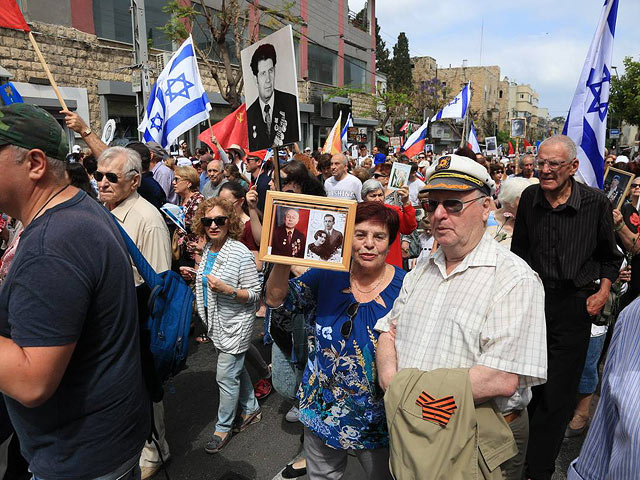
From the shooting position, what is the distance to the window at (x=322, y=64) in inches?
1158

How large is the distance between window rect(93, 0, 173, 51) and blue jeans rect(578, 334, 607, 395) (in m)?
17.5

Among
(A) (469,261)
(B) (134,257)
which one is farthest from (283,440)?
(A) (469,261)

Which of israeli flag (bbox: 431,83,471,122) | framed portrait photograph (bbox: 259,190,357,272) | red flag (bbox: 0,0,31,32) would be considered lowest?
framed portrait photograph (bbox: 259,190,357,272)

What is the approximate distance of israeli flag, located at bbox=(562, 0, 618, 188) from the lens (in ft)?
12.7

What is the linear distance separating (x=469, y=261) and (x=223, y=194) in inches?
133

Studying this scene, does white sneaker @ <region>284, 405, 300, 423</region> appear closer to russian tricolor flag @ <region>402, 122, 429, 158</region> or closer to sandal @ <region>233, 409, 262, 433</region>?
sandal @ <region>233, 409, 262, 433</region>

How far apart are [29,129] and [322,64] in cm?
3119

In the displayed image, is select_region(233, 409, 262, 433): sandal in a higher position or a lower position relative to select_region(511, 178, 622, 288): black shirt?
lower

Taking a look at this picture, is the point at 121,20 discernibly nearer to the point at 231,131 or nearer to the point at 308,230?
the point at 231,131

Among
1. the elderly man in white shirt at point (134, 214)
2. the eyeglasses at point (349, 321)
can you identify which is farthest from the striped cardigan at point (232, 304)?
the eyeglasses at point (349, 321)

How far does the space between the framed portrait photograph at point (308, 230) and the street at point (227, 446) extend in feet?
4.56

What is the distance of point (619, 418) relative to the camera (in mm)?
1206

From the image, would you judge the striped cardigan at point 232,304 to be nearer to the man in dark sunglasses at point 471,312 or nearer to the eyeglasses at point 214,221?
the eyeglasses at point 214,221

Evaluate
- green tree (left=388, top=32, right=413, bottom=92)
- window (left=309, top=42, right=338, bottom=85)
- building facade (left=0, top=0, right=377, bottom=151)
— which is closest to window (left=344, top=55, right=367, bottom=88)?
window (left=309, top=42, right=338, bottom=85)
